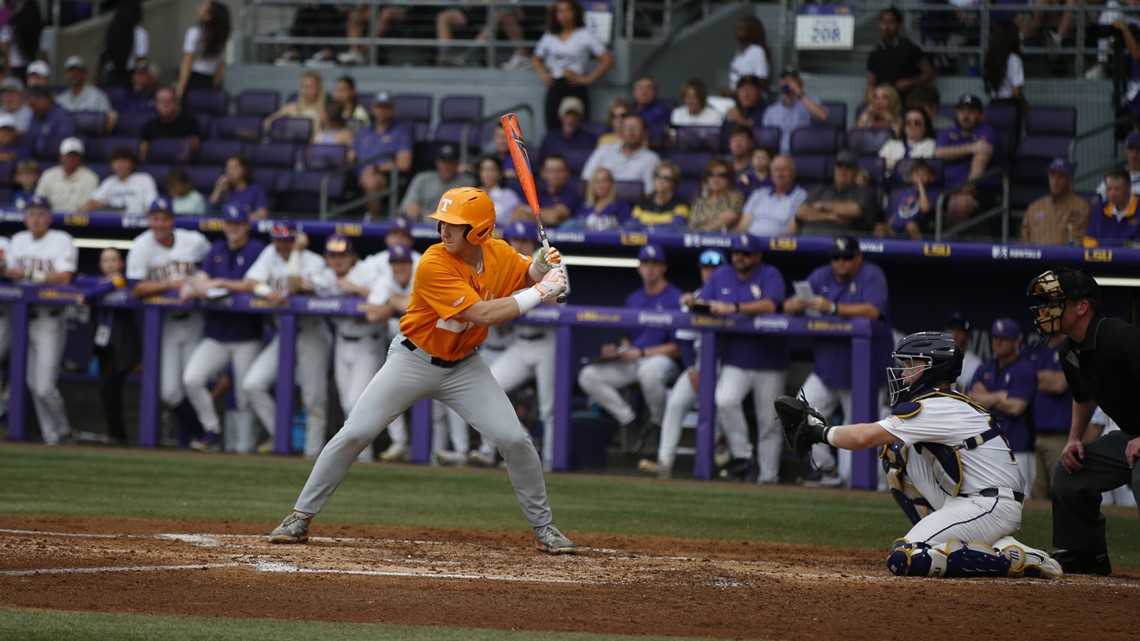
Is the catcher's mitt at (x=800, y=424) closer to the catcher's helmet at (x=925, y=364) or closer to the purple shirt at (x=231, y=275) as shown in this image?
the catcher's helmet at (x=925, y=364)

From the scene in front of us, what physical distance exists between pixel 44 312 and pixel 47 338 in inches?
9.1

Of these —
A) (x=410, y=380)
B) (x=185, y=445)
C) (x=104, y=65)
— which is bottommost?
(x=185, y=445)

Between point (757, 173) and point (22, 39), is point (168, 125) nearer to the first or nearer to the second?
point (22, 39)

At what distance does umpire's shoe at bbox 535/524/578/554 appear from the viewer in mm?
6445

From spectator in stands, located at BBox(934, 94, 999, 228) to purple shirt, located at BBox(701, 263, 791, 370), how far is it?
173 centimetres

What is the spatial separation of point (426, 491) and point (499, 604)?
444 cm

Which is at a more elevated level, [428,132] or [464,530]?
[428,132]

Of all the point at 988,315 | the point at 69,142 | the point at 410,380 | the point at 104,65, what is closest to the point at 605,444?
the point at 988,315

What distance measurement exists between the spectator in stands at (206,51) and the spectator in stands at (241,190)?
105 inches

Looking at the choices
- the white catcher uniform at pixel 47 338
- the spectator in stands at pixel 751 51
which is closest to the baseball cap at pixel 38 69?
the white catcher uniform at pixel 47 338

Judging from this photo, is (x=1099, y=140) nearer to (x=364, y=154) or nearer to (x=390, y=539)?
(x=364, y=154)

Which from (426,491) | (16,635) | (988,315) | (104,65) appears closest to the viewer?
(16,635)

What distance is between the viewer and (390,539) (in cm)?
683

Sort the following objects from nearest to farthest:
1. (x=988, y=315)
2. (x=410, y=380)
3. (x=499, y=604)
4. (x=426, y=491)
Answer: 1. (x=499, y=604)
2. (x=410, y=380)
3. (x=426, y=491)
4. (x=988, y=315)
